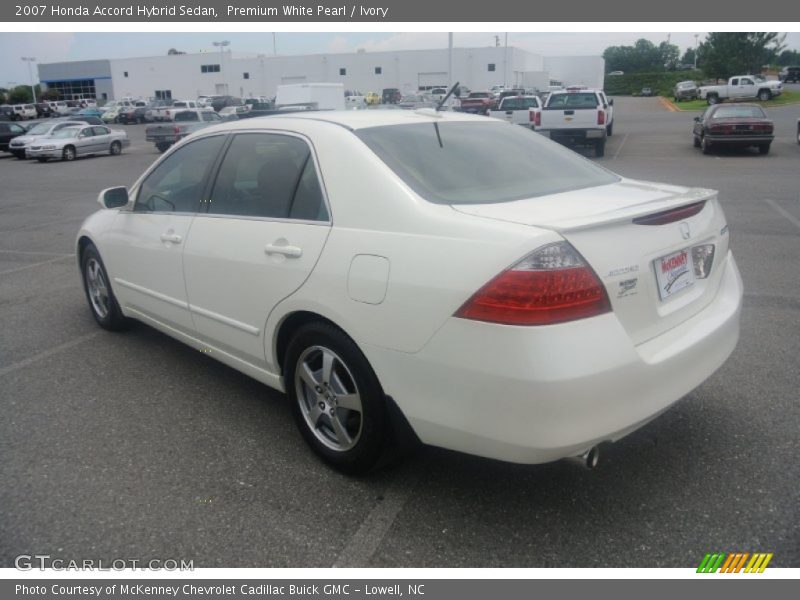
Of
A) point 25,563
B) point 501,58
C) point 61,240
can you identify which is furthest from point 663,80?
point 25,563

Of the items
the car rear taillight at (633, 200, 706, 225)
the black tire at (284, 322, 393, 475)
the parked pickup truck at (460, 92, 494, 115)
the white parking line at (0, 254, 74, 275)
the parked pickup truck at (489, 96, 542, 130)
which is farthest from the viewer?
the parked pickup truck at (460, 92, 494, 115)

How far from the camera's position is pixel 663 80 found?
308ft

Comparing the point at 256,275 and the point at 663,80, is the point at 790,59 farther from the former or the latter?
the point at 256,275

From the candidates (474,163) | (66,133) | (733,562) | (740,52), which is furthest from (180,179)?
(740,52)

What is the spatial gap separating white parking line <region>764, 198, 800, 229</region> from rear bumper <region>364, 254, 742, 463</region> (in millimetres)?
8319

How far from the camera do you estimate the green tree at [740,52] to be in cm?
6028

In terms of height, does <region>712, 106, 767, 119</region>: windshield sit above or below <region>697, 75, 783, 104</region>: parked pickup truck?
below

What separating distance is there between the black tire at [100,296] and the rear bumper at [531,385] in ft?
10.8

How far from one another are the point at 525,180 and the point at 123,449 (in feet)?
8.38

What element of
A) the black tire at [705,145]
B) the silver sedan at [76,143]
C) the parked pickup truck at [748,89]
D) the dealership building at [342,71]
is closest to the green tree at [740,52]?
the parked pickup truck at [748,89]

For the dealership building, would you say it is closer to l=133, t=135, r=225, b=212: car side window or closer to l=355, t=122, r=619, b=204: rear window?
l=133, t=135, r=225, b=212: car side window

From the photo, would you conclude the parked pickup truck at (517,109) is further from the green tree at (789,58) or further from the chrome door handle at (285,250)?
the green tree at (789,58)

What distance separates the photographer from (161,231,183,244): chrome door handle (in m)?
4.19

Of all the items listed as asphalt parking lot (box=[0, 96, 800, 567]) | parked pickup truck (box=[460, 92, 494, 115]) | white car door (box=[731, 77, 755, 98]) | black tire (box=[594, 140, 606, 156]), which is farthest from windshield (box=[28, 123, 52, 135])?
white car door (box=[731, 77, 755, 98])
